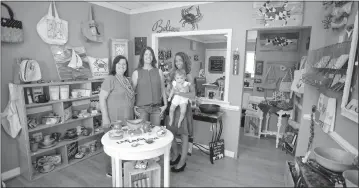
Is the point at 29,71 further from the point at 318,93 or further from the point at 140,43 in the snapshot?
the point at 318,93

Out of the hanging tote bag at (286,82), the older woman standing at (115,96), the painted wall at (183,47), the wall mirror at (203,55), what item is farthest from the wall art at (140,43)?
the hanging tote bag at (286,82)

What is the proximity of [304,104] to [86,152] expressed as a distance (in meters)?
3.14

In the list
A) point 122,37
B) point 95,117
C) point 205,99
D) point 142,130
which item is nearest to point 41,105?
point 95,117

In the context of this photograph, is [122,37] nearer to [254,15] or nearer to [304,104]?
[254,15]

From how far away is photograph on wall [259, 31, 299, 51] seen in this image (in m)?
3.73

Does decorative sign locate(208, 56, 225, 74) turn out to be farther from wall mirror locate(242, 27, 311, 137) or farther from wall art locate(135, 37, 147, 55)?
wall art locate(135, 37, 147, 55)

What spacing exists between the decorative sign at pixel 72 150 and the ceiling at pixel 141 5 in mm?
2140

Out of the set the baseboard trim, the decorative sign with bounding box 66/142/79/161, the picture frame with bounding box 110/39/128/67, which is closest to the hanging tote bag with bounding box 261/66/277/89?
the picture frame with bounding box 110/39/128/67

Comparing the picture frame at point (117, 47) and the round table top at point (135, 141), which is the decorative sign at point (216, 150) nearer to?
the round table top at point (135, 141)

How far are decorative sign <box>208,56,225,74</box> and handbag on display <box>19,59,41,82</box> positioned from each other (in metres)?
5.98

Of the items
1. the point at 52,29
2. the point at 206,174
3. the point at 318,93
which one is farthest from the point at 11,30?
the point at 318,93

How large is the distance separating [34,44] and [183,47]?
420cm

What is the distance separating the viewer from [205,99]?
3207 mm

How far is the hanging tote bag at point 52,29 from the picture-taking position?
2.47 m
